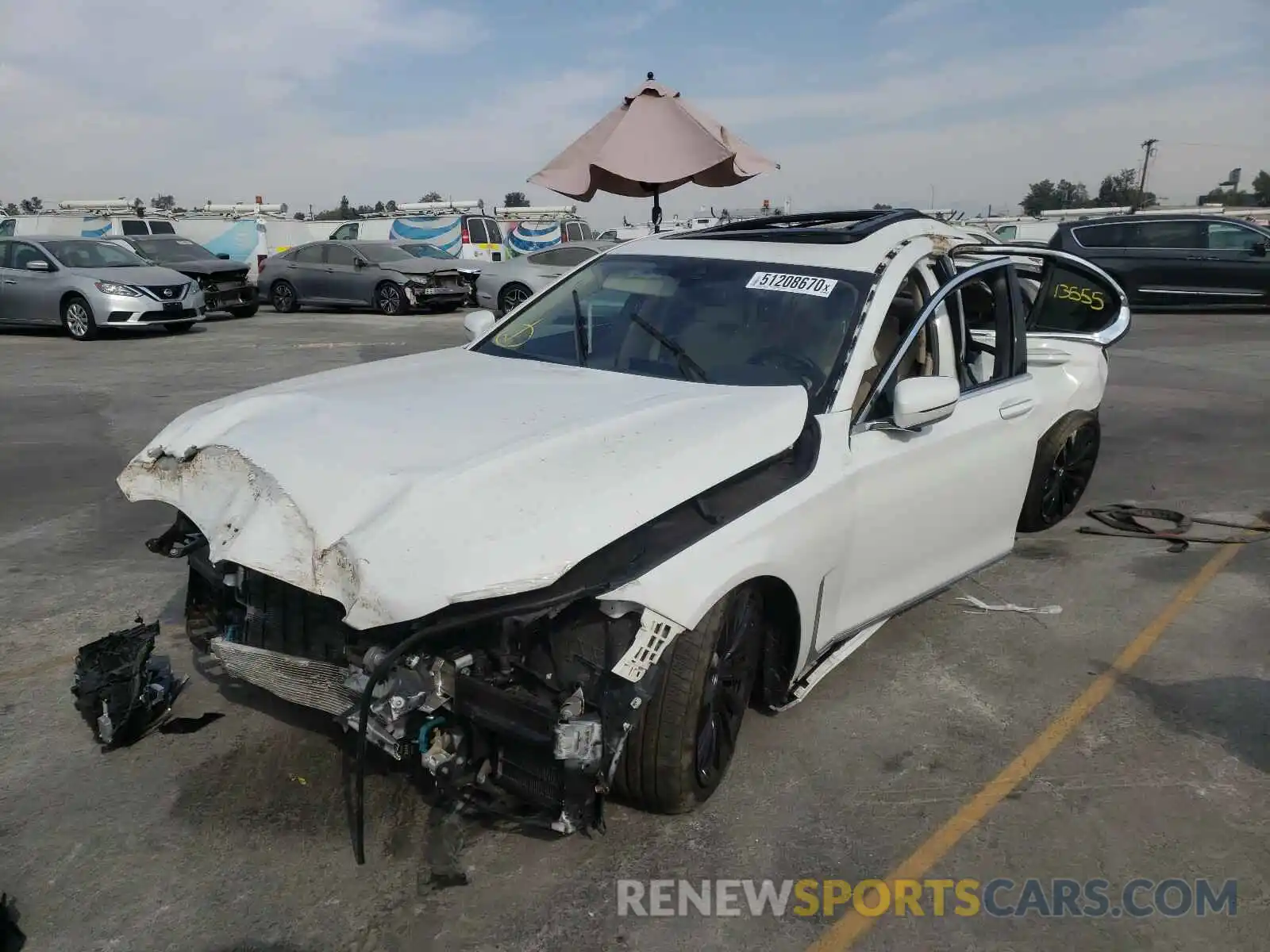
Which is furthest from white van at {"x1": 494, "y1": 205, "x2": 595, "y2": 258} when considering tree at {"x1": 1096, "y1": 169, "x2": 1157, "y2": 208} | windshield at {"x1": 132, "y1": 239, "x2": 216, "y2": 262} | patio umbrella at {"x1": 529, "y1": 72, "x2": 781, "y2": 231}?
tree at {"x1": 1096, "y1": 169, "x2": 1157, "y2": 208}

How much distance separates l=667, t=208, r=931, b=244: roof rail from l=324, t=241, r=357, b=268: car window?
16.5 m

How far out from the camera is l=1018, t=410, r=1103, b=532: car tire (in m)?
5.41

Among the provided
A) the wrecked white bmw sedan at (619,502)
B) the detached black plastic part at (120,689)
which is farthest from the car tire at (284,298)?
the detached black plastic part at (120,689)

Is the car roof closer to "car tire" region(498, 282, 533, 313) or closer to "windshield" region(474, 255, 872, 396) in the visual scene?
"windshield" region(474, 255, 872, 396)

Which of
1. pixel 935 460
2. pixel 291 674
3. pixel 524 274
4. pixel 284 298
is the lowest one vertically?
pixel 284 298

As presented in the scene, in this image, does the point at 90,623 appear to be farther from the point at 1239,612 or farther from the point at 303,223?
the point at 303,223

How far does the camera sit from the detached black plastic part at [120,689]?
346 cm

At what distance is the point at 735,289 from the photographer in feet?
13.4

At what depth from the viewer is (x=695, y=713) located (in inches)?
113

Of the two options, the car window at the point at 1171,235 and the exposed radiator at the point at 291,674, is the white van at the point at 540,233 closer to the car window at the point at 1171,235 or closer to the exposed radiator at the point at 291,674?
the car window at the point at 1171,235

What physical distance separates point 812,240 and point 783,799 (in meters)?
2.29

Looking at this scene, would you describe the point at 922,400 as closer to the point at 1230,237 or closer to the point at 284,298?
the point at 1230,237

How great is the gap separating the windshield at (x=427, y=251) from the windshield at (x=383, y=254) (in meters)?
0.46

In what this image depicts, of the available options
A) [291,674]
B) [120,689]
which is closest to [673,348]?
[291,674]
